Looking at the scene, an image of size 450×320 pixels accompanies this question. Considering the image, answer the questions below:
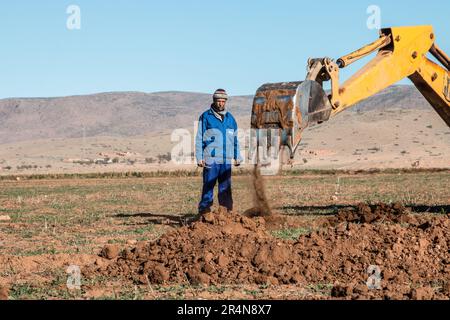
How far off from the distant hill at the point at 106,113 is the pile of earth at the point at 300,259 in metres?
135

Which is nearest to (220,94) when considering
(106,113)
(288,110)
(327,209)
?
(288,110)

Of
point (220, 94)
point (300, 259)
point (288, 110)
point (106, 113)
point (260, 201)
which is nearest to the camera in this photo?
point (300, 259)

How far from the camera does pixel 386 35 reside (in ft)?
48.6

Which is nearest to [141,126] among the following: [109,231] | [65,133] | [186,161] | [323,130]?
[65,133]

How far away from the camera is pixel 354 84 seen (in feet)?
44.8


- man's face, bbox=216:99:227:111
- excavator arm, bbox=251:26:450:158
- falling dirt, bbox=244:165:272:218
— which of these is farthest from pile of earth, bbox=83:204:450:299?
falling dirt, bbox=244:165:272:218

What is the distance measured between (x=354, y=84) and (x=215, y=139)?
2.69 metres

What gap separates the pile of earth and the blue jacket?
141 inches

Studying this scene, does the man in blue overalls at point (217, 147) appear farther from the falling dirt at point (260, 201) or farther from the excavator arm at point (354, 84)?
the excavator arm at point (354, 84)

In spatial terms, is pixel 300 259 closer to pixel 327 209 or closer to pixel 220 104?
pixel 220 104

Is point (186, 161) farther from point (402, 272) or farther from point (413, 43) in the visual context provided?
point (402, 272)

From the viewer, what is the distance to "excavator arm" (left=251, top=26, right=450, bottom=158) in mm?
12406

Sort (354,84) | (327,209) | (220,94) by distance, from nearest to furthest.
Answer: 1. (354,84)
2. (220,94)
3. (327,209)
